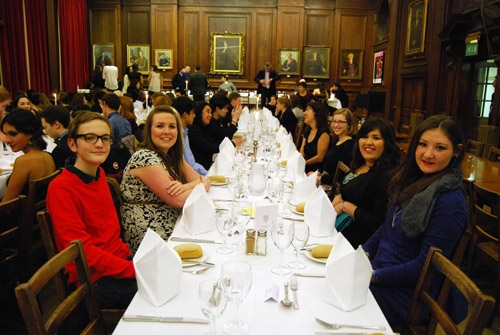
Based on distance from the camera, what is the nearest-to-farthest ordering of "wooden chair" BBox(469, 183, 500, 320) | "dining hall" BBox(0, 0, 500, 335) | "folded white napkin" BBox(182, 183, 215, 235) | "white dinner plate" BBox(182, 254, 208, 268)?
"dining hall" BBox(0, 0, 500, 335), "white dinner plate" BBox(182, 254, 208, 268), "folded white napkin" BBox(182, 183, 215, 235), "wooden chair" BBox(469, 183, 500, 320)

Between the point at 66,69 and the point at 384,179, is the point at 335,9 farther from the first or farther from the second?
the point at 384,179

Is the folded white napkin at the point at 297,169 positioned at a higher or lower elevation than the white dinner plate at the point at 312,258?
higher

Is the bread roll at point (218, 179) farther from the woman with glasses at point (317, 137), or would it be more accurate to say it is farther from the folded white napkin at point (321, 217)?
the woman with glasses at point (317, 137)

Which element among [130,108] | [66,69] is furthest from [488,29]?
[66,69]

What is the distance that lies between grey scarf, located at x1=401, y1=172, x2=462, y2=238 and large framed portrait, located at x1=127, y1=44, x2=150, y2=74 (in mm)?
14820

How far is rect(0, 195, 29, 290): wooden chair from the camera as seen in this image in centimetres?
251

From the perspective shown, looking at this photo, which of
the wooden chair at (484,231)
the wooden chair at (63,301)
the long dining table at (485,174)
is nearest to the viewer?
→ the wooden chair at (63,301)

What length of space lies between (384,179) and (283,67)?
13482 millimetres

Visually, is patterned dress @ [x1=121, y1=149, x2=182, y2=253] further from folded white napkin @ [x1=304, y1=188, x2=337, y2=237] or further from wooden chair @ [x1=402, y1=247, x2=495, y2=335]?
wooden chair @ [x1=402, y1=247, x2=495, y2=335]

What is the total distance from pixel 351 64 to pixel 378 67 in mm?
1574

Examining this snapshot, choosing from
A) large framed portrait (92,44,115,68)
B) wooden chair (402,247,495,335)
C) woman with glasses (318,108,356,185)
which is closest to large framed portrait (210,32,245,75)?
large framed portrait (92,44,115,68)

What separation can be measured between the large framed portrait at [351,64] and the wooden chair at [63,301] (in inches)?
586

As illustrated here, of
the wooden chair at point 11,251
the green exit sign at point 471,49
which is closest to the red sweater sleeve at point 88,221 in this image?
the wooden chair at point 11,251

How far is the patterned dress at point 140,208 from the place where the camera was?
2814 millimetres
